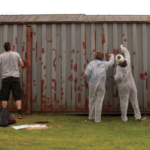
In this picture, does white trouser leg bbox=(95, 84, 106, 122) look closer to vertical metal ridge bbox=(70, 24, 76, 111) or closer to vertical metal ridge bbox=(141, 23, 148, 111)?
vertical metal ridge bbox=(70, 24, 76, 111)

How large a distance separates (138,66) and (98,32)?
1.30 metres

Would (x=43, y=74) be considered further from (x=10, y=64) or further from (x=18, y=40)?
(x=18, y=40)

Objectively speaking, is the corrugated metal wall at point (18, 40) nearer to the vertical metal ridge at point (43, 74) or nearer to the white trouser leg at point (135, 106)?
the vertical metal ridge at point (43, 74)

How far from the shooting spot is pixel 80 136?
4.19 metres

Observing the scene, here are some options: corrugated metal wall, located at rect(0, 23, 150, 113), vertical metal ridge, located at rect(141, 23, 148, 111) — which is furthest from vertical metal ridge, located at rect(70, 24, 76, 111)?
vertical metal ridge, located at rect(141, 23, 148, 111)

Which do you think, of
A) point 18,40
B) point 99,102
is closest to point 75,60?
point 99,102

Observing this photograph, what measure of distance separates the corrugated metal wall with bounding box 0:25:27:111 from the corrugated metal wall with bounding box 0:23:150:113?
25mm

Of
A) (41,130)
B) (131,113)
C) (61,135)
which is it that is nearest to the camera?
(61,135)

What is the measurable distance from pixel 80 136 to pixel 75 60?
2.58 m

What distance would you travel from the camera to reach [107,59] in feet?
20.9

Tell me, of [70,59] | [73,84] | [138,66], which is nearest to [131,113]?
[138,66]

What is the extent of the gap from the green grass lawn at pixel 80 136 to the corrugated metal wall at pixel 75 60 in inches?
28.7

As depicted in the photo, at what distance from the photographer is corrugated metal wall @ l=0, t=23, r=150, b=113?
250 inches

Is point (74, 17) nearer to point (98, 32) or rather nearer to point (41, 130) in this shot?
point (98, 32)
